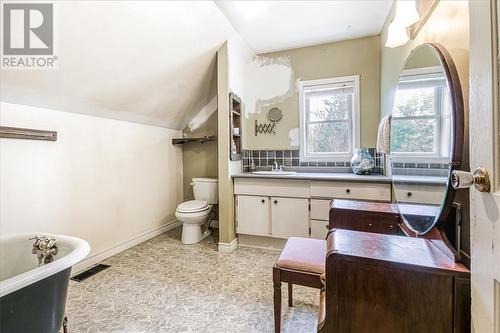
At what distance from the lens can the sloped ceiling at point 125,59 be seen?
1641 mm

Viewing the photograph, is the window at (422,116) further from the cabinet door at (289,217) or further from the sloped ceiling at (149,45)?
the sloped ceiling at (149,45)

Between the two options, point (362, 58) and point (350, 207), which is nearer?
point (350, 207)

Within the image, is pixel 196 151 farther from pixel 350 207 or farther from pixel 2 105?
pixel 350 207

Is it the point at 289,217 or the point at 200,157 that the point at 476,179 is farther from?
the point at 200,157

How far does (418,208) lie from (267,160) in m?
2.13

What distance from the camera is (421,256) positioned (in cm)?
79

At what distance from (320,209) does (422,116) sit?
4.65 feet

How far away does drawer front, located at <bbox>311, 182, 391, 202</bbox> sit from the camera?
2145 millimetres

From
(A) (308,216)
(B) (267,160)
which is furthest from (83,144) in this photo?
(A) (308,216)

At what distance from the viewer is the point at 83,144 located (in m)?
2.22

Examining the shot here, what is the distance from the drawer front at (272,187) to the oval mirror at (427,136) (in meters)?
1.04

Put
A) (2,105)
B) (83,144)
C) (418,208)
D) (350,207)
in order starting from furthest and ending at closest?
(83,144) → (2,105) → (350,207) → (418,208)
